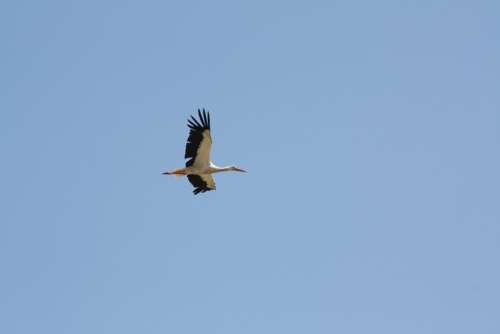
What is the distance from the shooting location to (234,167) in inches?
2239

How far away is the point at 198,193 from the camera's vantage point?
5553 cm

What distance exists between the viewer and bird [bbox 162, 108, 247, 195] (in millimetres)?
53031

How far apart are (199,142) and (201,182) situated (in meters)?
2.64

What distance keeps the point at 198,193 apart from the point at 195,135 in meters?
3.32

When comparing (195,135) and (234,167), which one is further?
(234,167)

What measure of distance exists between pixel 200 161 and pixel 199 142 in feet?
4.07

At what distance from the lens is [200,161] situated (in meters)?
54.3

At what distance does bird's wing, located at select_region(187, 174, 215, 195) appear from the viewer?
55.2 meters

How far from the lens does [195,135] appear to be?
5312cm

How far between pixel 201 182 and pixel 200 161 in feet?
4.61

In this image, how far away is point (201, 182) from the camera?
55.5 m

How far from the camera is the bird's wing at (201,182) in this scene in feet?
181

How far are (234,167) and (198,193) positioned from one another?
87.8 inches

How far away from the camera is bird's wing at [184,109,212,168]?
53.0 metres
